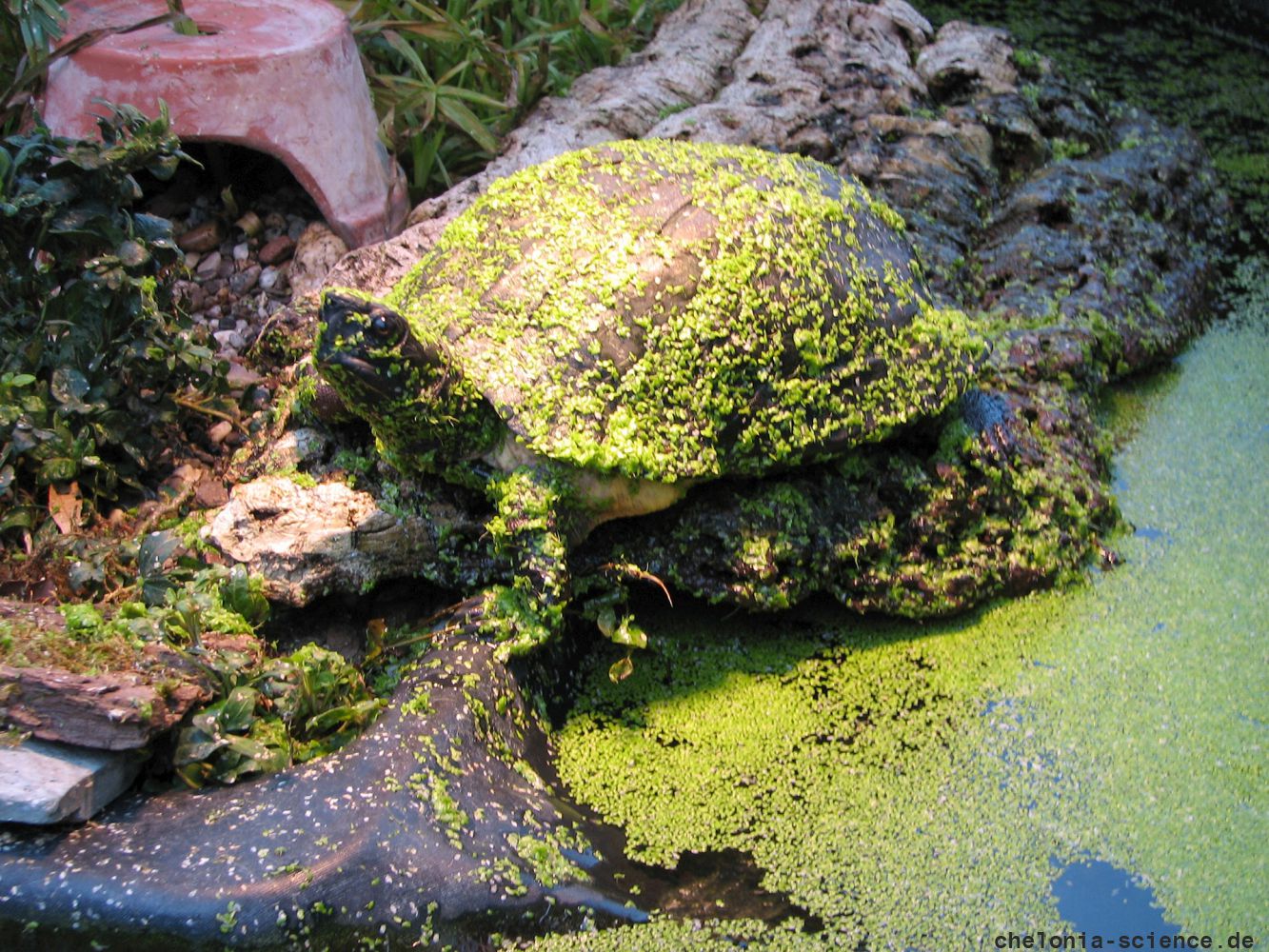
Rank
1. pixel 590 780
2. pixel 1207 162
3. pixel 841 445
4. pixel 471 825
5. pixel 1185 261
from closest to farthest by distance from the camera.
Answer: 1. pixel 471 825
2. pixel 590 780
3. pixel 841 445
4. pixel 1185 261
5. pixel 1207 162

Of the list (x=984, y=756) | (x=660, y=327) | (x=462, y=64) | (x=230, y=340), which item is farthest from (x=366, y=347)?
(x=462, y=64)


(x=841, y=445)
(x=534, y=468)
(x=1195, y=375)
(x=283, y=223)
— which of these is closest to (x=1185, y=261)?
(x=1195, y=375)

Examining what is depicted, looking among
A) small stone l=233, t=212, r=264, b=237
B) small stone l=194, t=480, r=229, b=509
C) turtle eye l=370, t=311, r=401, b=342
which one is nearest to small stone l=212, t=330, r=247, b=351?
small stone l=233, t=212, r=264, b=237

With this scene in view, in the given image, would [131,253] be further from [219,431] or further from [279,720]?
[279,720]

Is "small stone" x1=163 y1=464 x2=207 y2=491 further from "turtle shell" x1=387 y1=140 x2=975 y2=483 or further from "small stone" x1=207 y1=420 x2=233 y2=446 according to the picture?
"turtle shell" x1=387 y1=140 x2=975 y2=483

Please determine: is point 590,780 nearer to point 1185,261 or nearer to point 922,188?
point 922,188

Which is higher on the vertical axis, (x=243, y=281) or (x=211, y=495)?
(x=243, y=281)

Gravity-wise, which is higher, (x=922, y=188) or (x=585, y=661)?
(x=922, y=188)
